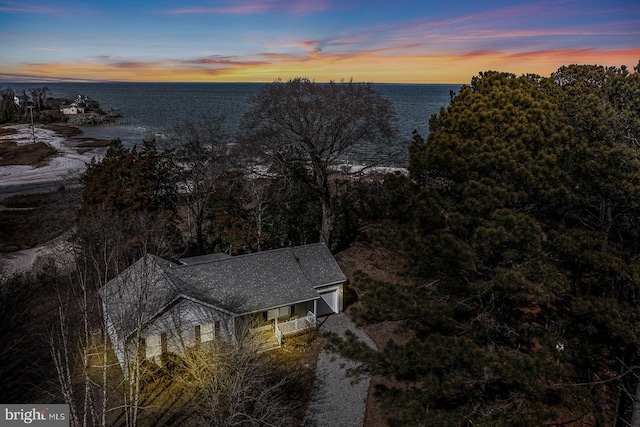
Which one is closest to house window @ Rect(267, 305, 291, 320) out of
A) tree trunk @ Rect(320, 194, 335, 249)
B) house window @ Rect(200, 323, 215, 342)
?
house window @ Rect(200, 323, 215, 342)

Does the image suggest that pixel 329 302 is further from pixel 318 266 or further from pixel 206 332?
pixel 206 332

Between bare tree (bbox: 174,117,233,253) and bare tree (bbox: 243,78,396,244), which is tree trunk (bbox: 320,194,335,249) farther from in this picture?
bare tree (bbox: 174,117,233,253)

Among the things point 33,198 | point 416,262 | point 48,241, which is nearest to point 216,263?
point 416,262

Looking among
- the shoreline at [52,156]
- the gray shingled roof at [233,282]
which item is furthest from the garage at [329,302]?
the shoreline at [52,156]

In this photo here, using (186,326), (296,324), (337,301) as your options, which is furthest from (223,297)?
(337,301)

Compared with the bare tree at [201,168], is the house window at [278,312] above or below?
below

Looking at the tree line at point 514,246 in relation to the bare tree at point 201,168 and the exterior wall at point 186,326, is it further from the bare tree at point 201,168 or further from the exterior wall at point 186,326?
the bare tree at point 201,168
